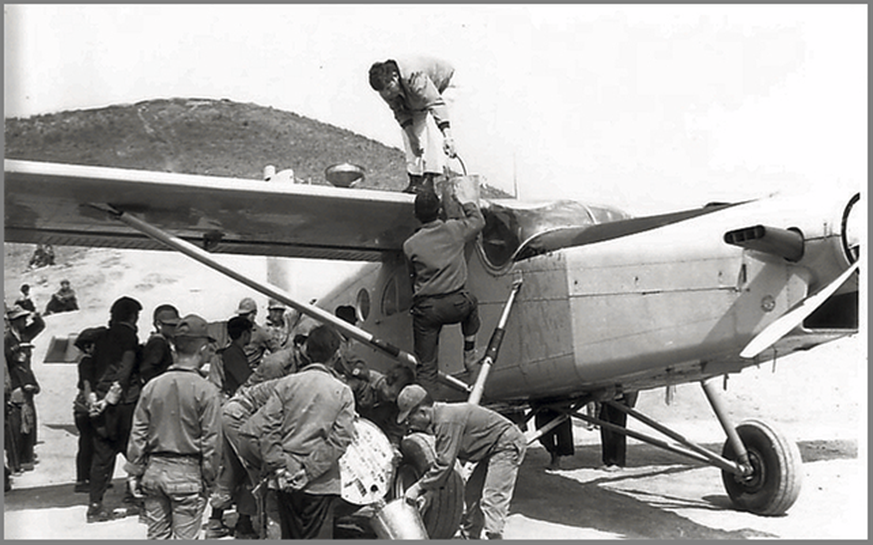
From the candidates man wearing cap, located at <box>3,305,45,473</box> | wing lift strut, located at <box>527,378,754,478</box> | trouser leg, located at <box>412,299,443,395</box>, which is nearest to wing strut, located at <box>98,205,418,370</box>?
trouser leg, located at <box>412,299,443,395</box>

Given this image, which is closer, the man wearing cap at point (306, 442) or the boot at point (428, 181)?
the man wearing cap at point (306, 442)

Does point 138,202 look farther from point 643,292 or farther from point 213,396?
point 643,292

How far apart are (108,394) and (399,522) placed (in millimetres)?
2958

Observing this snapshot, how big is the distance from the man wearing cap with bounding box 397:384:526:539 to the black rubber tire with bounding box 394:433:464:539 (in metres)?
0.18

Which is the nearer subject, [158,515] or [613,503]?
[158,515]

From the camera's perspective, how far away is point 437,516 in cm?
568

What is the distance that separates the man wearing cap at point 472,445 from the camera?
536 centimetres

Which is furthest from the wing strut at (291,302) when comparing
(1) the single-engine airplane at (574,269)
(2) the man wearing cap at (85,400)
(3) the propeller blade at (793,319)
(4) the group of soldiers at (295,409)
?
(3) the propeller blade at (793,319)

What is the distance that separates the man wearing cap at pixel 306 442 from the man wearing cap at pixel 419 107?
8.39ft

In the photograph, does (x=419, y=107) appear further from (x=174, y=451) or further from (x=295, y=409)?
(x=174, y=451)

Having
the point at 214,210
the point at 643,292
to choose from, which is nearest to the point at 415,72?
the point at 214,210

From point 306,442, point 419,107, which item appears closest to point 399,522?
point 306,442

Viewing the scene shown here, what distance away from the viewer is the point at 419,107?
7.20 m

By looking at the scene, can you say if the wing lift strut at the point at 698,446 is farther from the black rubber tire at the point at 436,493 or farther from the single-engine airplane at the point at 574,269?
the black rubber tire at the point at 436,493
